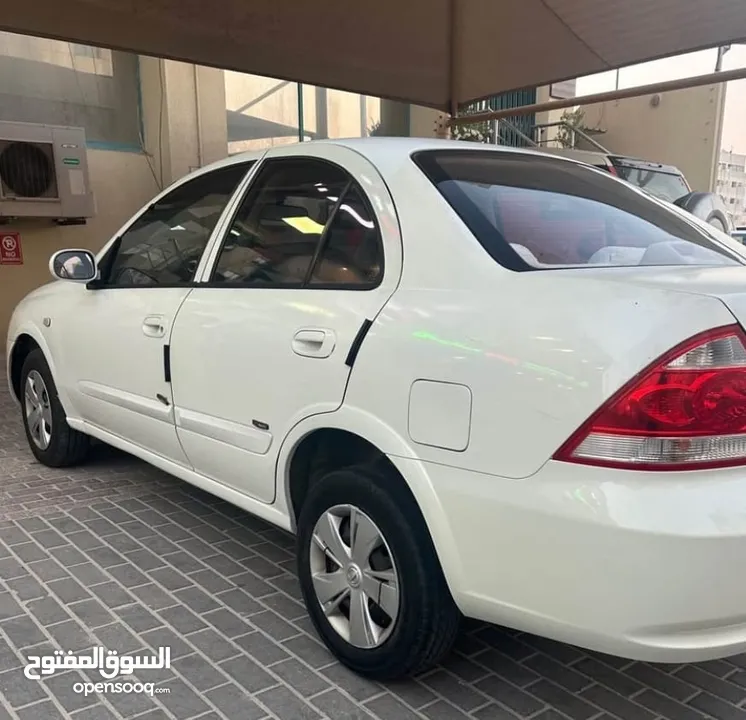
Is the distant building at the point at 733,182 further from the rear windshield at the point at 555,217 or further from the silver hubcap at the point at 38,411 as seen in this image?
the silver hubcap at the point at 38,411

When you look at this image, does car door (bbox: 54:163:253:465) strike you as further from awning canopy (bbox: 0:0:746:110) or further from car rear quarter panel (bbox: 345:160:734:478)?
awning canopy (bbox: 0:0:746:110)

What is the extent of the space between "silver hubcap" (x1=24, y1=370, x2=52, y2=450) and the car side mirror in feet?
2.96

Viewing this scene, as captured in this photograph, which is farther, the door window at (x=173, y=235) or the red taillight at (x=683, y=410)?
the door window at (x=173, y=235)

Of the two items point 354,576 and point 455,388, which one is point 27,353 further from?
point 455,388

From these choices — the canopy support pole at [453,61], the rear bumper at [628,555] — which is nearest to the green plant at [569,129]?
the canopy support pole at [453,61]

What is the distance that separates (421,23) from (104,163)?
3.98 metres

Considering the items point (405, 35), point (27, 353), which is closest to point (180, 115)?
point (405, 35)

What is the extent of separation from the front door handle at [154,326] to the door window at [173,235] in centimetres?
17

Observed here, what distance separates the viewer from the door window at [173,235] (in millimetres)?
3176

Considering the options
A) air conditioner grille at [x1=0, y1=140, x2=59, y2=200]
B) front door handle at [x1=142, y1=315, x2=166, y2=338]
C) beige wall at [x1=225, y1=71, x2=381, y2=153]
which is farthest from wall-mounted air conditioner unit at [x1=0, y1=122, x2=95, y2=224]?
front door handle at [x1=142, y1=315, x2=166, y2=338]

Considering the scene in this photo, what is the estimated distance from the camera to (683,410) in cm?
168

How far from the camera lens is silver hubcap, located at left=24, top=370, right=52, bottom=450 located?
4363 mm

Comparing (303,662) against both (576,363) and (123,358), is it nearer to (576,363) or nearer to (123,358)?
(576,363)

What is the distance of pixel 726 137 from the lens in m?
15.6
